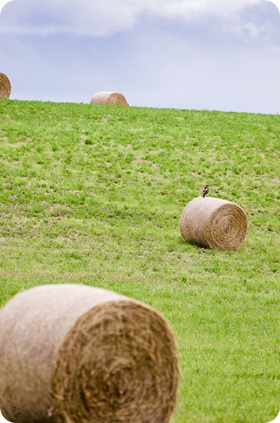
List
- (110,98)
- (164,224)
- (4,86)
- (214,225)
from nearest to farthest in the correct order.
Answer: (214,225) → (164,224) → (4,86) → (110,98)

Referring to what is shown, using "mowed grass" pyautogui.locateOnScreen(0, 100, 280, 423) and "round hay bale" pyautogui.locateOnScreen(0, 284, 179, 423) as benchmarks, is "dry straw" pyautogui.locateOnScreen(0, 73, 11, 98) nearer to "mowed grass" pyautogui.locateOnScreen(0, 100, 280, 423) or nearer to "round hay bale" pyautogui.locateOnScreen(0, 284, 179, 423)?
"mowed grass" pyautogui.locateOnScreen(0, 100, 280, 423)

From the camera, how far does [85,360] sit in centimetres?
730

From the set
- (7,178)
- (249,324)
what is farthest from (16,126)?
(249,324)

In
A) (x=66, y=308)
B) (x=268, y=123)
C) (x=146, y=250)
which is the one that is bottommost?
(x=146, y=250)

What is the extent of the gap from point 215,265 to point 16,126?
17.2 metres

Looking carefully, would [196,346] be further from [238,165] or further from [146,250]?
[238,165]

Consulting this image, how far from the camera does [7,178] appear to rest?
29.2 metres

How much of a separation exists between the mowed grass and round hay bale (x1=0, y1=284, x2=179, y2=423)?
3.66 feet

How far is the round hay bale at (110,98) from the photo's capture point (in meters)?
45.2

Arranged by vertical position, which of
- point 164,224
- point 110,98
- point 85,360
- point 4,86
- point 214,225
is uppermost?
point 110,98

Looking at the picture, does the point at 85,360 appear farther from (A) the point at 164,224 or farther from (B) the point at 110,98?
(B) the point at 110,98

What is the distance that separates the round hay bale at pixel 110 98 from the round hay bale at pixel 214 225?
71.9 ft

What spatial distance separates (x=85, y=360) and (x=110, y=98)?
3871 cm

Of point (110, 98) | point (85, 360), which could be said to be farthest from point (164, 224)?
point (110, 98)
